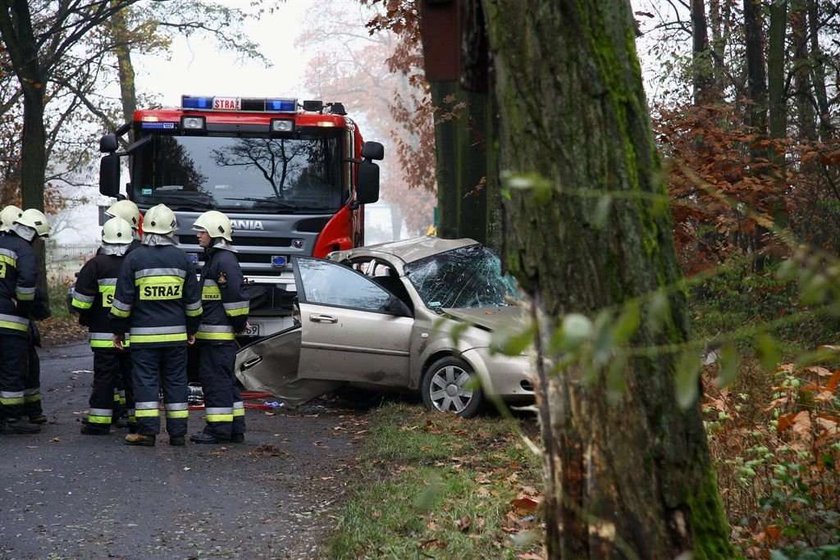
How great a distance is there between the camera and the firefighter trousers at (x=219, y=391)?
967 centimetres

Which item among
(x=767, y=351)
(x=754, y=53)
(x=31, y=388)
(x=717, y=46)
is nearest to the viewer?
(x=767, y=351)

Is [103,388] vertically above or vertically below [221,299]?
below

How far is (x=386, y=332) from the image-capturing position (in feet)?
36.1

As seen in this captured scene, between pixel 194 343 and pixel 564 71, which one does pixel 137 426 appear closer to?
pixel 194 343

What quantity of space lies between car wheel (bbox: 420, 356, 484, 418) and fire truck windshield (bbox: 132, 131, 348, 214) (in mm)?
3787


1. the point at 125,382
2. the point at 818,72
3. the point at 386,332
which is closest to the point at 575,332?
the point at 125,382

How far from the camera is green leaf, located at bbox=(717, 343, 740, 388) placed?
165 cm

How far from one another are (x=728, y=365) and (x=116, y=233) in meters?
8.82

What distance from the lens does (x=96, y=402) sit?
981 centimetres

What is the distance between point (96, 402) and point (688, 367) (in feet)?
28.8

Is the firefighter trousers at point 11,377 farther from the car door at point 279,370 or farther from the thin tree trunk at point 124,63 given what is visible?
the thin tree trunk at point 124,63

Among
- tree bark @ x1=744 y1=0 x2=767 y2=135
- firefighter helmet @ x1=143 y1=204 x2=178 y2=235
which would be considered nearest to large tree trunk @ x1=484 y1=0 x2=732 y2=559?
firefighter helmet @ x1=143 y1=204 x2=178 y2=235

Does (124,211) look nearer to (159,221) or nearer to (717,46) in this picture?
(159,221)

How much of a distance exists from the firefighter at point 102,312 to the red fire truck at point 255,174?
3.59 m
